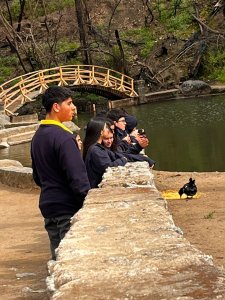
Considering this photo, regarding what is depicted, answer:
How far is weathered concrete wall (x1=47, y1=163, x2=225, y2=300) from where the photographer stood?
2.59 meters

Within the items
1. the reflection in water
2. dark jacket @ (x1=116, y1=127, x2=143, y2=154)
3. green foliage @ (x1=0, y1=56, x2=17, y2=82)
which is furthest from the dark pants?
green foliage @ (x1=0, y1=56, x2=17, y2=82)

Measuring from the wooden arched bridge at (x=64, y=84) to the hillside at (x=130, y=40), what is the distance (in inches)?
112

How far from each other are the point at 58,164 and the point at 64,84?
2386 centimetres

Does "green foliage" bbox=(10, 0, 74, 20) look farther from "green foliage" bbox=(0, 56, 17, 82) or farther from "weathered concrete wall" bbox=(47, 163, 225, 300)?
"weathered concrete wall" bbox=(47, 163, 225, 300)

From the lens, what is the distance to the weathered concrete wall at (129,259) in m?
2.59

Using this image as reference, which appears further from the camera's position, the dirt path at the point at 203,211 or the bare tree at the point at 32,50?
the bare tree at the point at 32,50

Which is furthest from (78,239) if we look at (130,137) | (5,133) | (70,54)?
(70,54)

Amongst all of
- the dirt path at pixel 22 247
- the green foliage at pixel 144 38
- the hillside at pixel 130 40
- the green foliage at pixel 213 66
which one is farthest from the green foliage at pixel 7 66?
the dirt path at pixel 22 247

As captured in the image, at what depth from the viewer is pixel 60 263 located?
3115 millimetres

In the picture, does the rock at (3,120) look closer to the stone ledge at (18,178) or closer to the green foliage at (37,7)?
the stone ledge at (18,178)

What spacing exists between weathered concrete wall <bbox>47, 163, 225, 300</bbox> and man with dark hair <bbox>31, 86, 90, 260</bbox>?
138 millimetres

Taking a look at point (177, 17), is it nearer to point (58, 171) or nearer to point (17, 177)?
point (17, 177)

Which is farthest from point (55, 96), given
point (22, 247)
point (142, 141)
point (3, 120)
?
point (3, 120)

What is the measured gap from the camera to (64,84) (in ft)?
91.2
